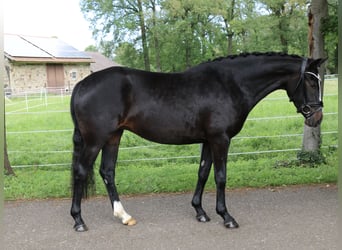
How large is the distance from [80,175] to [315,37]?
4.24 meters

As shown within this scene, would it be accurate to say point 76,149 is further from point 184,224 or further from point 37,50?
point 37,50

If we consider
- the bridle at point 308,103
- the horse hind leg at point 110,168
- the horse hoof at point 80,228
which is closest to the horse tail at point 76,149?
the horse hind leg at point 110,168

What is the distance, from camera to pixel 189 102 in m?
3.59

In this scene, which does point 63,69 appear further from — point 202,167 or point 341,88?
point 341,88

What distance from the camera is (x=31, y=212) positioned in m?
4.09

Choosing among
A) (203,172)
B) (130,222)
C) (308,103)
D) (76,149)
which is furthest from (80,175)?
(308,103)

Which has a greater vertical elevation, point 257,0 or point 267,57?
point 257,0

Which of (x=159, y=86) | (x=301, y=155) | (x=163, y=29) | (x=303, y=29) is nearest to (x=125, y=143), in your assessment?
(x=301, y=155)

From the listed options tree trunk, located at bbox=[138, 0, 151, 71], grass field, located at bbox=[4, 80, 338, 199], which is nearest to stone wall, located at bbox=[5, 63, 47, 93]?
tree trunk, located at bbox=[138, 0, 151, 71]

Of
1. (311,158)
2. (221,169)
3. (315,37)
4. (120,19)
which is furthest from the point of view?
(120,19)

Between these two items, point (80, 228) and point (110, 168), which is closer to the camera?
point (80, 228)

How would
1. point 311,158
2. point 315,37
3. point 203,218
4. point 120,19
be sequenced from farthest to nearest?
point 120,19, point 311,158, point 315,37, point 203,218

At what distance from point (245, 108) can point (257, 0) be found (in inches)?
847

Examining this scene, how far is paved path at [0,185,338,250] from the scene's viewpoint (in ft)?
10.4
